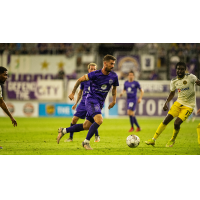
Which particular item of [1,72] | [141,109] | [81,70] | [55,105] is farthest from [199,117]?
[1,72]

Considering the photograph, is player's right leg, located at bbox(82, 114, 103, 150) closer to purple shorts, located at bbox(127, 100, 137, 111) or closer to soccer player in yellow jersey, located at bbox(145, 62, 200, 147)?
soccer player in yellow jersey, located at bbox(145, 62, 200, 147)

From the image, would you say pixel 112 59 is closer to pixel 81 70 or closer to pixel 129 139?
pixel 129 139

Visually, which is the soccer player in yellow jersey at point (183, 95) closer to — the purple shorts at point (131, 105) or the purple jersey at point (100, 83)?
the purple jersey at point (100, 83)

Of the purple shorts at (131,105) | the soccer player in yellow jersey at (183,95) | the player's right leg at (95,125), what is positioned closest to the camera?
the player's right leg at (95,125)

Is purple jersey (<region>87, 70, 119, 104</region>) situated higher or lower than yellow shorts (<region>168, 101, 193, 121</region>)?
higher

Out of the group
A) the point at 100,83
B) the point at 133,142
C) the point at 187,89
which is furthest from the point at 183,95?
the point at 100,83

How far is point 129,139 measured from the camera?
15.3ft

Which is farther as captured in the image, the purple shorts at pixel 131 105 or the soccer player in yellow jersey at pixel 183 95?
the purple shorts at pixel 131 105

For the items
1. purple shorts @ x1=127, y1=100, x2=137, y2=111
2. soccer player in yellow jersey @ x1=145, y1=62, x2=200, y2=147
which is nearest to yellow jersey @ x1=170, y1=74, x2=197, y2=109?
soccer player in yellow jersey @ x1=145, y1=62, x2=200, y2=147

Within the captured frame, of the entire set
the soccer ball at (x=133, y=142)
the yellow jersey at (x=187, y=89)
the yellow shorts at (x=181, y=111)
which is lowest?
the soccer ball at (x=133, y=142)

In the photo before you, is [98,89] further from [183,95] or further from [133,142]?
[183,95]

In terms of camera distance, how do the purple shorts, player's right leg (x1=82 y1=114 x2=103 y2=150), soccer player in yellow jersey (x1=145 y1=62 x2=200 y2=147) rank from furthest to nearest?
the purple shorts, soccer player in yellow jersey (x1=145 y1=62 x2=200 y2=147), player's right leg (x1=82 y1=114 x2=103 y2=150)

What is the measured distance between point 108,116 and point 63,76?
8.56ft

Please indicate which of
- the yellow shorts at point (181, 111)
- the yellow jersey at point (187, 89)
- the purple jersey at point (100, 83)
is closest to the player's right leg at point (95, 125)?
the purple jersey at point (100, 83)
